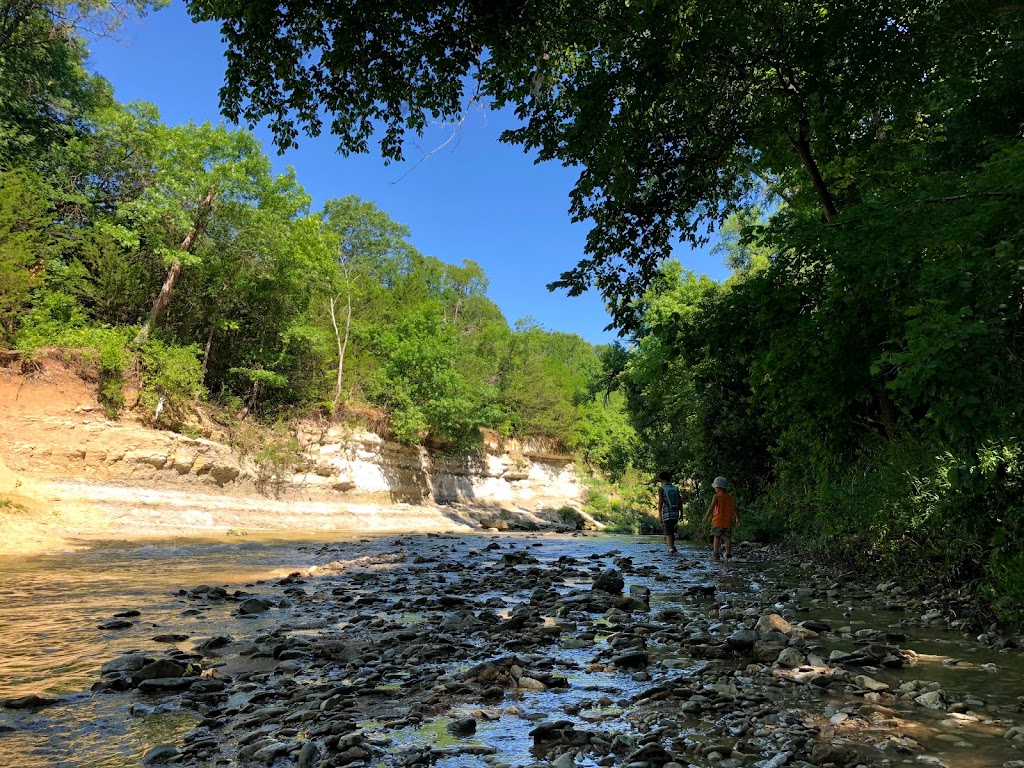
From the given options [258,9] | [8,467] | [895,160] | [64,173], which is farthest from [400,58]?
[64,173]

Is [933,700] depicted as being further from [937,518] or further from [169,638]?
[169,638]

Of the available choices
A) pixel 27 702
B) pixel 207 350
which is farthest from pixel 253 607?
pixel 207 350

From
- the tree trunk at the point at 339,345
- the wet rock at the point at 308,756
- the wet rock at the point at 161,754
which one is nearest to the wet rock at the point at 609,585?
the wet rock at the point at 308,756

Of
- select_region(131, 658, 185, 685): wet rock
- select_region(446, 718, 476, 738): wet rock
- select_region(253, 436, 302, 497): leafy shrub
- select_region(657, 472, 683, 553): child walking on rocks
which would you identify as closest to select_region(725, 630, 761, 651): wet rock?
select_region(446, 718, 476, 738): wet rock

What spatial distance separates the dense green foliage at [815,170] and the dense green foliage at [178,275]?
77.4ft

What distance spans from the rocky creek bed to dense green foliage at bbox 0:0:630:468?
2091cm

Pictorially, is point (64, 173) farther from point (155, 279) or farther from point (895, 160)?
point (895, 160)

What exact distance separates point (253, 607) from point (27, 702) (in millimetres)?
3856

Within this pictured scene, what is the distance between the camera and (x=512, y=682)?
449 cm

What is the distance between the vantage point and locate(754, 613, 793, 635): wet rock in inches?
221

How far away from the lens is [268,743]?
11.0ft

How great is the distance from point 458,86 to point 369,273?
5267cm

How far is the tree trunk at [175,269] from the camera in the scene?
28.3 meters

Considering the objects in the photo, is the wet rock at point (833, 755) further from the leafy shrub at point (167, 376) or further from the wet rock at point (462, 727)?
the leafy shrub at point (167, 376)
